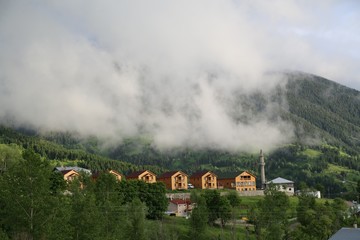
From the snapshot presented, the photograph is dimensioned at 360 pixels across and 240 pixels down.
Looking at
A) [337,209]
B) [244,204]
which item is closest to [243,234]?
[337,209]

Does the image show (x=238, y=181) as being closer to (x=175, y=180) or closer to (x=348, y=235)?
(x=175, y=180)

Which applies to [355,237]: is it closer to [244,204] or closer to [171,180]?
[244,204]

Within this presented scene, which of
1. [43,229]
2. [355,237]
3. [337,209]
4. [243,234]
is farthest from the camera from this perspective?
[337,209]

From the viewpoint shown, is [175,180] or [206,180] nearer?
[175,180]

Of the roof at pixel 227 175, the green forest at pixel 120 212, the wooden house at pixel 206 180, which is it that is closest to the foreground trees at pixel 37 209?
the green forest at pixel 120 212

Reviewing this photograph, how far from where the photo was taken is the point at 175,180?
173 meters

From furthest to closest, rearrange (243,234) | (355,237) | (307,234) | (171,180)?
(171,180), (243,234), (307,234), (355,237)

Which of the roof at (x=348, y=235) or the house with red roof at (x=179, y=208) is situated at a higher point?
the house with red roof at (x=179, y=208)

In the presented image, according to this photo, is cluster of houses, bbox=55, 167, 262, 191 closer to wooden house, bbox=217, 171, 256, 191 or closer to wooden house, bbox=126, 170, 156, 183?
wooden house, bbox=217, 171, 256, 191

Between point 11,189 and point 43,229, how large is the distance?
4.95 metres

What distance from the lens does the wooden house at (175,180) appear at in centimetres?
17200

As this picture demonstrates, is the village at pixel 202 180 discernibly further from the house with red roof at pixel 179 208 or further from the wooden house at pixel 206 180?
the house with red roof at pixel 179 208

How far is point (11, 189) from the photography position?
144 ft

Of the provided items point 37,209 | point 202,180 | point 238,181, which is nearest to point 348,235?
point 37,209
